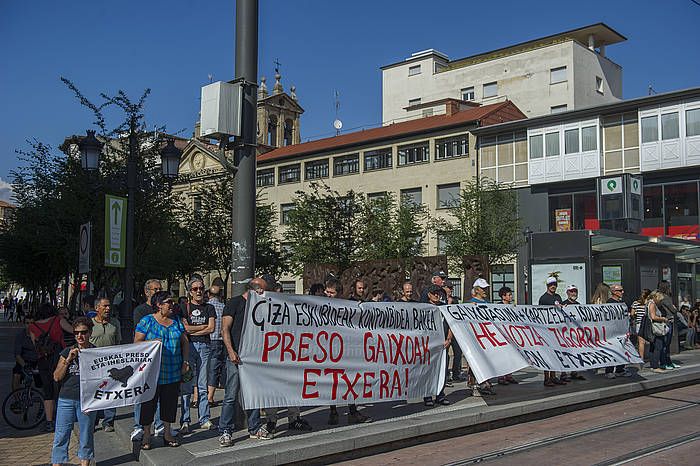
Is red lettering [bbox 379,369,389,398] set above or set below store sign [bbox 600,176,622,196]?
below

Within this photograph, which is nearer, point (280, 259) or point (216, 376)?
point (216, 376)

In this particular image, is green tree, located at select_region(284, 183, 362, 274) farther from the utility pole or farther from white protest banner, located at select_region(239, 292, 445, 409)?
the utility pole

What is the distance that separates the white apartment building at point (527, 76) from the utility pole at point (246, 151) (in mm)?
52374

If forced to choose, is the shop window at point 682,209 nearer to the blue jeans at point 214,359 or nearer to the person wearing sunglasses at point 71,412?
the blue jeans at point 214,359

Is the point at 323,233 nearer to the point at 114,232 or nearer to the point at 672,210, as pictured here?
the point at 672,210

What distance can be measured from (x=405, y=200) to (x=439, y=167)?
3447mm

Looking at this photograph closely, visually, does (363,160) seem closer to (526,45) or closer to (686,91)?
(526,45)

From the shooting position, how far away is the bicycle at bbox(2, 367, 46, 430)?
10391 mm

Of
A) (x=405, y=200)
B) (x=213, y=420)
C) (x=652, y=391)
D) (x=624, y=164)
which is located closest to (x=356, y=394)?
(x=213, y=420)

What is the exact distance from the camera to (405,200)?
52719 mm

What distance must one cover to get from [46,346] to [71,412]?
3.43m

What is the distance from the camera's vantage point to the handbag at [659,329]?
50.2 feet

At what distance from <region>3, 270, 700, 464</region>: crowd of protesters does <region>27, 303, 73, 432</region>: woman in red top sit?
1cm

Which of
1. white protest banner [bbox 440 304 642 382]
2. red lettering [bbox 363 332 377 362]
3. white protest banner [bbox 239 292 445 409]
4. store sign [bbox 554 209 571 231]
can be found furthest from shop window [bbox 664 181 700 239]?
red lettering [bbox 363 332 377 362]
